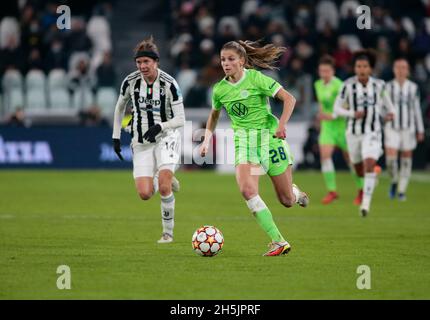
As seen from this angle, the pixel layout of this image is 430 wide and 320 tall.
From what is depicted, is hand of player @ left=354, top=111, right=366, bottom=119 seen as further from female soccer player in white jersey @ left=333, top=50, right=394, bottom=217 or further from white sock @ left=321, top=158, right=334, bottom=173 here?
white sock @ left=321, top=158, right=334, bottom=173

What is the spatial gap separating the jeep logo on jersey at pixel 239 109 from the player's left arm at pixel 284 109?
0.40 metres

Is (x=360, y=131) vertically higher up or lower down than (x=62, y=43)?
lower down

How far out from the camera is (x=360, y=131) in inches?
616

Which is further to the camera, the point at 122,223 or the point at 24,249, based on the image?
the point at 122,223

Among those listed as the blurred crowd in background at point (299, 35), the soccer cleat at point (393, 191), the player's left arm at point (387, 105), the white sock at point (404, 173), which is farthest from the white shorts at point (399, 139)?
the blurred crowd in background at point (299, 35)

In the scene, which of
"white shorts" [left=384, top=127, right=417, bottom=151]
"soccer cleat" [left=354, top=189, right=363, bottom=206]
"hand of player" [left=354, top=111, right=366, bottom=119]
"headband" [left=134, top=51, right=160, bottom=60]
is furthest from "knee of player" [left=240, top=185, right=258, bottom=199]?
"white shorts" [left=384, top=127, right=417, bottom=151]

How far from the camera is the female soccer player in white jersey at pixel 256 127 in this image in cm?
1038

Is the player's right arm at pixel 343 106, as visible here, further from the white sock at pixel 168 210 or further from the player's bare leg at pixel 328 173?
the white sock at pixel 168 210

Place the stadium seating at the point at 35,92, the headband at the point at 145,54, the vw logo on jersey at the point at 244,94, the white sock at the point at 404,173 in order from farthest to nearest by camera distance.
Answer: the stadium seating at the point at 35,92 < the white sock at the point at 404,173 < the headband at the point at 145,54 < the vw logo on jersey at the point at 244,94

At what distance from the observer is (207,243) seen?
1033 centimetres

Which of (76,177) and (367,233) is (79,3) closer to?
(76,177)

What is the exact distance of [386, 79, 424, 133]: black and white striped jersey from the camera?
18.6 meters
